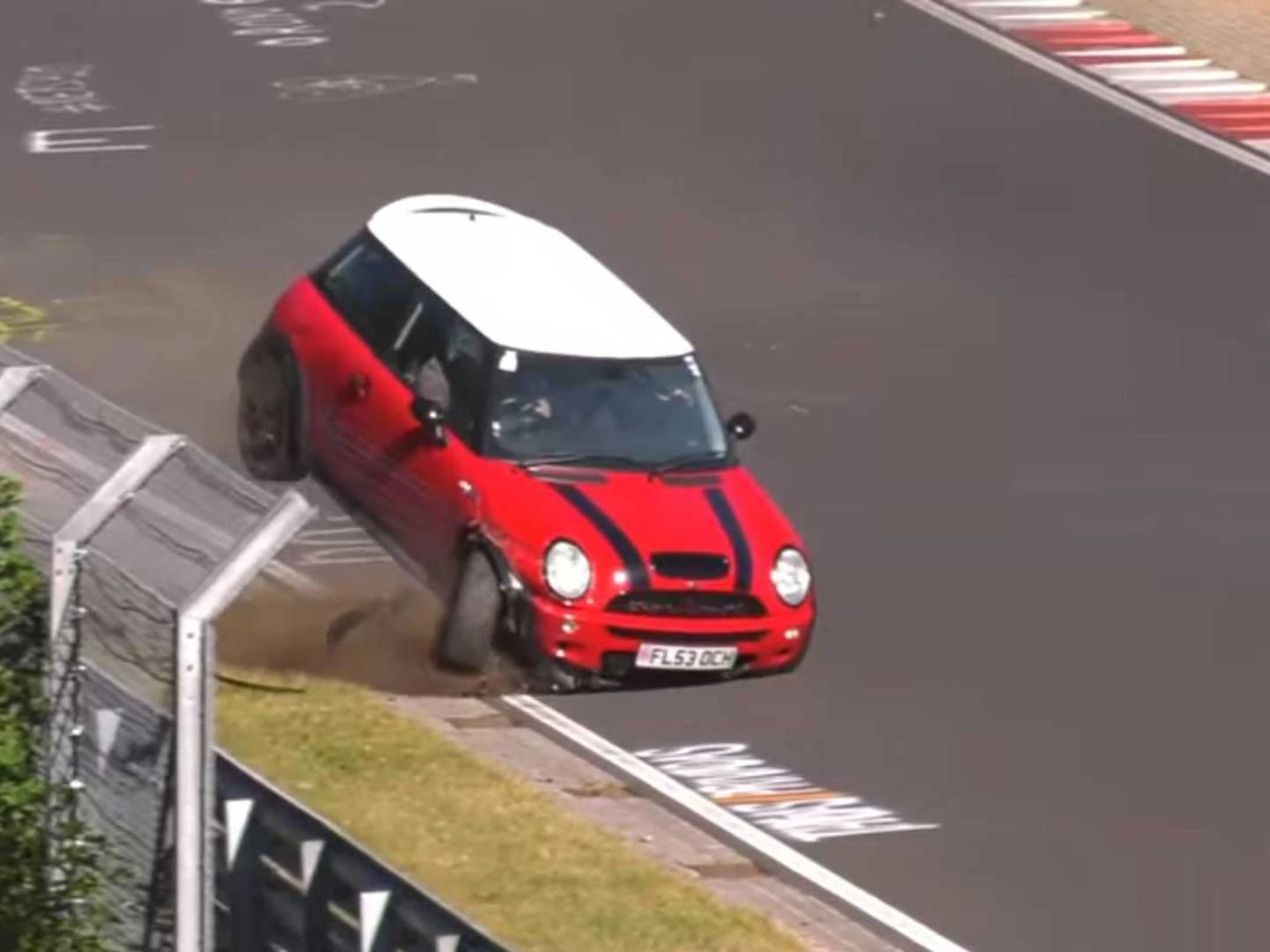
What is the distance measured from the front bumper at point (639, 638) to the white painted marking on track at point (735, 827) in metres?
0.31

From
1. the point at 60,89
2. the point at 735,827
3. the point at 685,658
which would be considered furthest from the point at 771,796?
the point at 60,89

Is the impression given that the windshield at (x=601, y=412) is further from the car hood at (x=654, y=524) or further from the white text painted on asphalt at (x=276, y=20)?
the white text painted on asphalt at (x=276, y=20)

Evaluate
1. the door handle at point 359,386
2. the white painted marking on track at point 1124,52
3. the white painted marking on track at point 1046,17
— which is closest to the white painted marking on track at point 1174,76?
the white painted marking on track at point 1124,52

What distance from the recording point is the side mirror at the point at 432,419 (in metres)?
15.3

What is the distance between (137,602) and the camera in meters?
8.66

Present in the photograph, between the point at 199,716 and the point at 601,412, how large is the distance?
24.8 feet

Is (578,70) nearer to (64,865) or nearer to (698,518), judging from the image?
(698,518)

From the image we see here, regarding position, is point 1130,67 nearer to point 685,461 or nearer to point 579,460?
point 685,461

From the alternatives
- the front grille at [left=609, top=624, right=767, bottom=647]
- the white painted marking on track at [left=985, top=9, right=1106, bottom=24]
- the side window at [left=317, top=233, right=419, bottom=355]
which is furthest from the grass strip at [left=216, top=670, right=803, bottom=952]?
the white painted marking on track at [left=985, top=9, right=1106, bottom=24]

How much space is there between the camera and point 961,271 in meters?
22.6

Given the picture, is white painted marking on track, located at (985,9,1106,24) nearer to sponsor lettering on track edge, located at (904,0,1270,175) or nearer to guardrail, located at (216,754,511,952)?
sponsor lettering on track edge, located at (904,0,1270,175)

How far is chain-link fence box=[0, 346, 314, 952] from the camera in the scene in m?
8.10

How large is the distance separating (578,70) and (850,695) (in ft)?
39.3

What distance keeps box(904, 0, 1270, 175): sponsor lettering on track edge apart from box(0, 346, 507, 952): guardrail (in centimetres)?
1699
